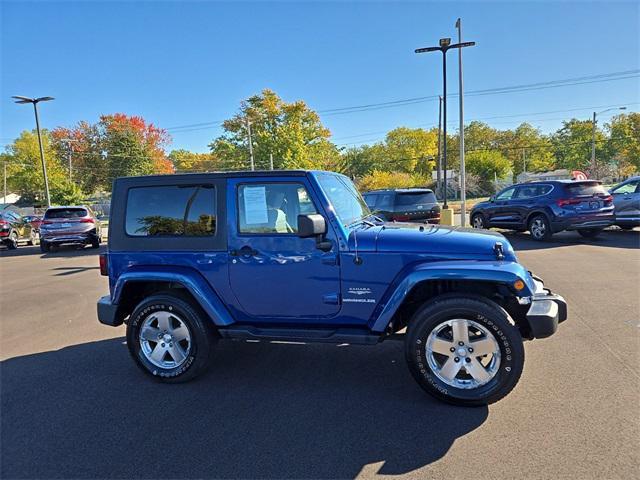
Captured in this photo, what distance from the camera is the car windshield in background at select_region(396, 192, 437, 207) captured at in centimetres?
1276

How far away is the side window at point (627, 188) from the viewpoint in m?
13.2

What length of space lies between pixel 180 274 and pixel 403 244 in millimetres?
2013

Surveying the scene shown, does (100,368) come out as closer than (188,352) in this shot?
No

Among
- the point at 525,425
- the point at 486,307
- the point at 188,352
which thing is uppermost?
the point at 486,307

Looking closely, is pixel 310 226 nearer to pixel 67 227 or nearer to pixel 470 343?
pixel 470 343

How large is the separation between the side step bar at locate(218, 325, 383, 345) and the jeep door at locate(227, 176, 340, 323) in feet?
0.36

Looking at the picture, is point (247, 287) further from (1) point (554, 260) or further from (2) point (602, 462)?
(1) point (554, 260)

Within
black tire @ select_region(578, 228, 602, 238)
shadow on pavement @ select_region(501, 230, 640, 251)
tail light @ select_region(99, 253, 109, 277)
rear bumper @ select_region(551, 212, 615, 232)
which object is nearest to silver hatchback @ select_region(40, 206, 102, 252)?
tail light @ select_region(99, 253, 109, 277)

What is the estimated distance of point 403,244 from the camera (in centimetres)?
360

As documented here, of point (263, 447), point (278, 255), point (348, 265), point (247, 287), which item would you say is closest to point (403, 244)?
point (348, 265)

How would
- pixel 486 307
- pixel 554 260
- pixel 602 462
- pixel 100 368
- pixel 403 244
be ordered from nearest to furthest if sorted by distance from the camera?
pixel 602 462 → pixel 486 307 → pixel 403 244 → pixel 100 368 → pixel 554 260

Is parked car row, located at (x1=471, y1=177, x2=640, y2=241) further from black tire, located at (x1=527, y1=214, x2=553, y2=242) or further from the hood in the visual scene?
the hood

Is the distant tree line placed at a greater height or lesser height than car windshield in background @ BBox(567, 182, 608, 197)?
greater

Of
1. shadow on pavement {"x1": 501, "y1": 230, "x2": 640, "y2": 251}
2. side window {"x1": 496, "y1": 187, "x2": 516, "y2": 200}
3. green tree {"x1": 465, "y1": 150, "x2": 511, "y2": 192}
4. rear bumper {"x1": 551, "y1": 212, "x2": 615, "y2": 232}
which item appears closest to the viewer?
shadow on pavement {"x1": 501, "y1": 230, "x2": 640, "y2": 251}
